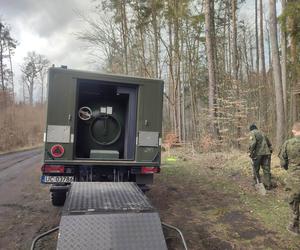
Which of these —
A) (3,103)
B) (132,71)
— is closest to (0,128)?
(3,103)

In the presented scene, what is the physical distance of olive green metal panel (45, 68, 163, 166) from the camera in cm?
666

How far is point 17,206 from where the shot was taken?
769 centimetres

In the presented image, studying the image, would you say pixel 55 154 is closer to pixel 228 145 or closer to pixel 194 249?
pixel 194 249

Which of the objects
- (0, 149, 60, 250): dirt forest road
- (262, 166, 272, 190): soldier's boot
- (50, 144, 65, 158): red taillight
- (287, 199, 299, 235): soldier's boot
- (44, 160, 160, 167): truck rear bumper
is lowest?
(0, 149, 60, 250): dirt forest road

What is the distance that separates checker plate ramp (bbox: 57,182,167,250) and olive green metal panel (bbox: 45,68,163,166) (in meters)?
2.03

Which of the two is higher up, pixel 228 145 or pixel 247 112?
pixel 247 112

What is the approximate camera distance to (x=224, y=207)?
24.2ft

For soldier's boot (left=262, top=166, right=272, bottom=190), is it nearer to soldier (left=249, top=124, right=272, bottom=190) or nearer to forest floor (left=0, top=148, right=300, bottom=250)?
soldier (left=249, top=124, right=272, bottom=190)

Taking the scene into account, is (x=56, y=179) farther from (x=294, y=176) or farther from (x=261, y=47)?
(x=261, y=47)

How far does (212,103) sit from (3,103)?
25209 millimetres

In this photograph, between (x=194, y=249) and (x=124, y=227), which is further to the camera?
(x=194, y=249)

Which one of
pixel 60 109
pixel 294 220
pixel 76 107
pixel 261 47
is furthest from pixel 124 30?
pixel 294 220

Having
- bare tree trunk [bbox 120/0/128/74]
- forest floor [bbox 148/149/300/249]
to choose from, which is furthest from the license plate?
bare tree trunk [bbox 120/0/128/74]

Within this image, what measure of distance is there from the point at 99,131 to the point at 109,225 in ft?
14.5
